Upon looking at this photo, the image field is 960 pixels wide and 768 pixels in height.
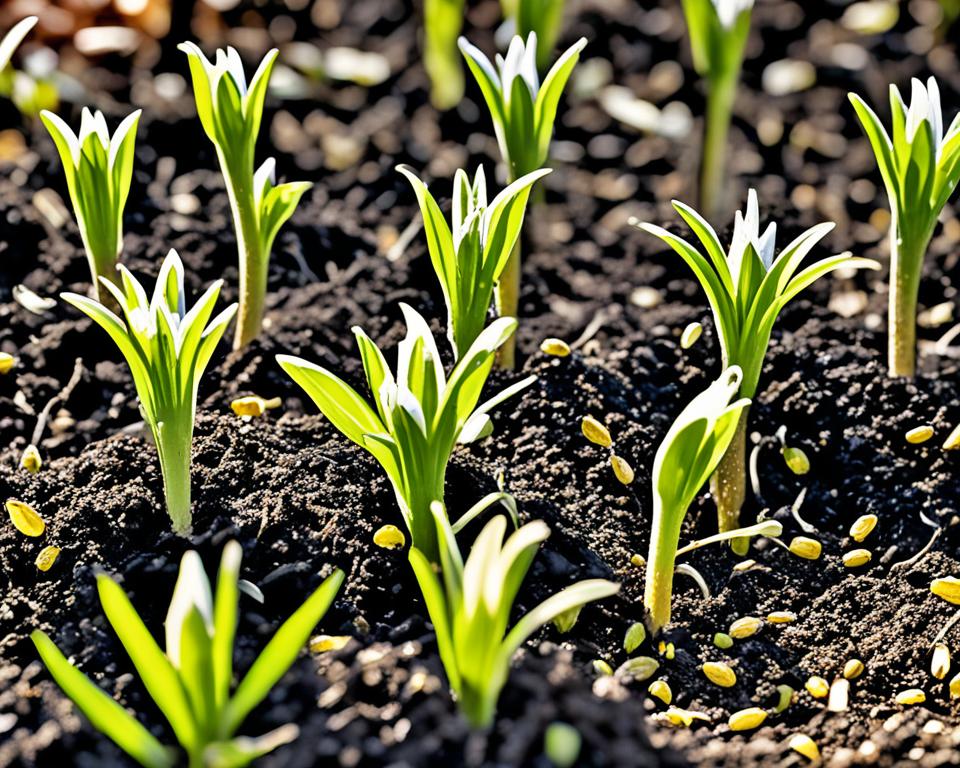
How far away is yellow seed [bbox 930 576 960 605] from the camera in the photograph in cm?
157

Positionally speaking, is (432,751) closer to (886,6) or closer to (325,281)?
(325,281)

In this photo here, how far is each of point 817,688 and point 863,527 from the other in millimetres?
283

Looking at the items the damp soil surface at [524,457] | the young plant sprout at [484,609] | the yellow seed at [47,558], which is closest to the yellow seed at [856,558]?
the damp soil surface at [524,457]

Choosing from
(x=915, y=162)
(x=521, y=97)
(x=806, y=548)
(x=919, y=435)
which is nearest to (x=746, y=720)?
(x=806, y=548)

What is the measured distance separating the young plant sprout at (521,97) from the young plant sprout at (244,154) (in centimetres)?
28

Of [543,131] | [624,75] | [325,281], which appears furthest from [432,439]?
[624,75]

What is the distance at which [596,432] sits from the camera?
1.73 meters

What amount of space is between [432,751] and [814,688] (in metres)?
0.52

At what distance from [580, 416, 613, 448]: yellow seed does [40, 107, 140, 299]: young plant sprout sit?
0.68m

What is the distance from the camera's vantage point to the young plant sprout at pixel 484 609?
115 centimetres

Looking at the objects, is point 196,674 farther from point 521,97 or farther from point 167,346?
point 521,97

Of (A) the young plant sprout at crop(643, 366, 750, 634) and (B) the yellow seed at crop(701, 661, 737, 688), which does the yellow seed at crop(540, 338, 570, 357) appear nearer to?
(A) the young plant sprout at crop(643, 366, 750, 634)

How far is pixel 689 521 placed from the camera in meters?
1.68

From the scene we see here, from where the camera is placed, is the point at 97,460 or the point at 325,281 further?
the point at 325,281
